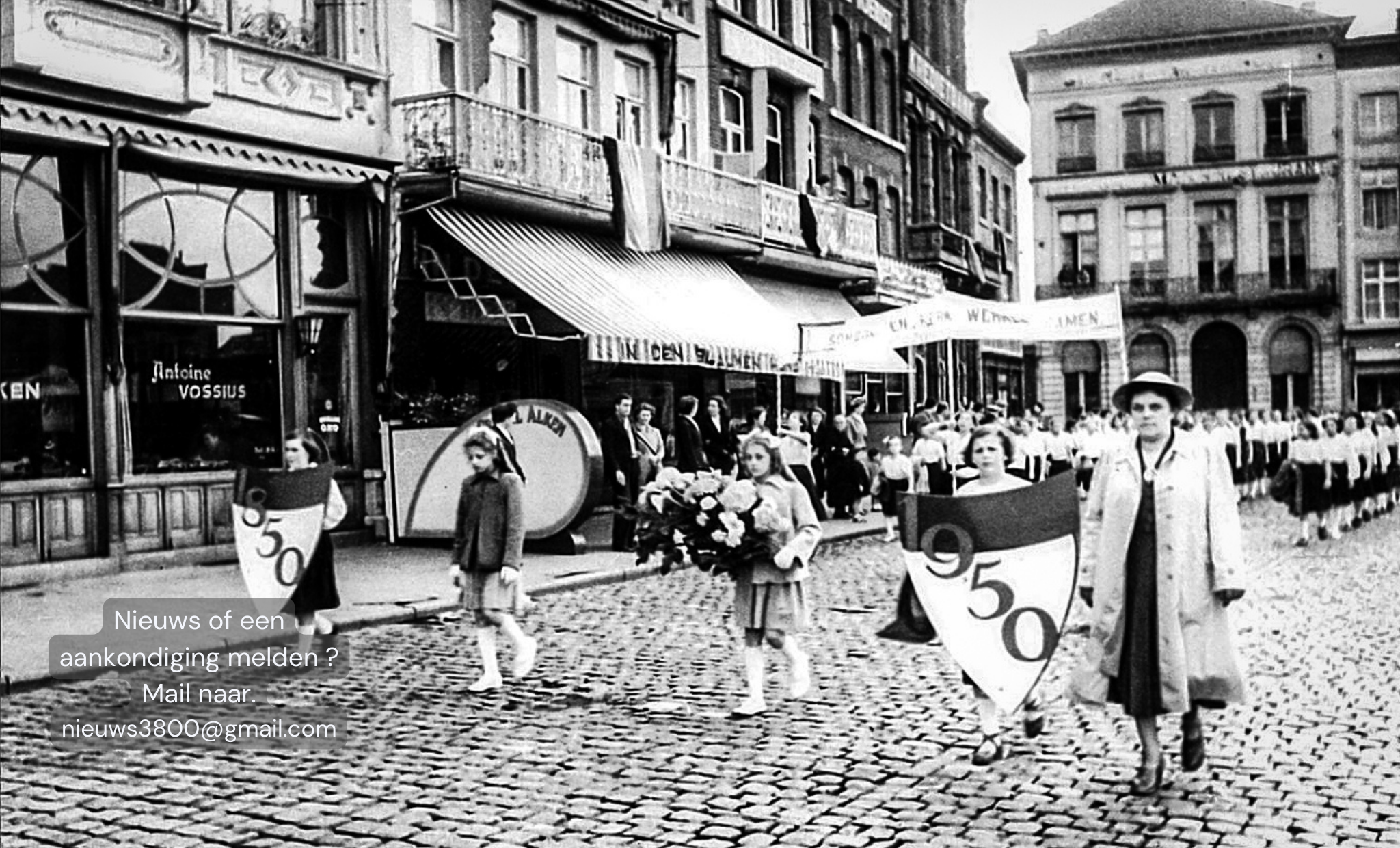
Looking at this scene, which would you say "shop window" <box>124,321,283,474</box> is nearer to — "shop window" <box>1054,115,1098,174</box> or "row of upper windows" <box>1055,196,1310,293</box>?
"row of upper windows" <box>1055,196,1310,293</box>

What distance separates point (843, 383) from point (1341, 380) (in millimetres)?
32530

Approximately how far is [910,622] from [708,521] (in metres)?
1.24

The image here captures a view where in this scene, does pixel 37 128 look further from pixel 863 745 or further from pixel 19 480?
pixel 863 745

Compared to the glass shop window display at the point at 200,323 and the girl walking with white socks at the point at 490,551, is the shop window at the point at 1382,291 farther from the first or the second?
the girl walking with white socks at the point at 490,551

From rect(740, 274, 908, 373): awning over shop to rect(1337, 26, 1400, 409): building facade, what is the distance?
3484cm

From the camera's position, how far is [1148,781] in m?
6.22

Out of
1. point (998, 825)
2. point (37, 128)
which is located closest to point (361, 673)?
point (998, 825)

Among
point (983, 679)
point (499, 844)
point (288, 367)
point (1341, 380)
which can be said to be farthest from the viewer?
point (1341, 380)

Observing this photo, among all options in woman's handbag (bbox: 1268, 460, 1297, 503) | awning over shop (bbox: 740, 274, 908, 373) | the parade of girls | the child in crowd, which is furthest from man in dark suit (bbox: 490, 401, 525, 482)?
woman's handbag (bbox: 1268, 460, 1297, 503)

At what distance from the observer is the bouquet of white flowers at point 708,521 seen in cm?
804

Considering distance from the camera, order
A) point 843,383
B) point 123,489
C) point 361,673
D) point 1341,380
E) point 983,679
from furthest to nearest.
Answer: point 1341,380, point 843,383, point 123,489, point 361,673, point 983,679

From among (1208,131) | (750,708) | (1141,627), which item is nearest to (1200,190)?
(1208,131)

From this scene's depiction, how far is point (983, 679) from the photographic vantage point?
23.0 ft

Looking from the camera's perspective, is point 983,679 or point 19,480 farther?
point 19,480
